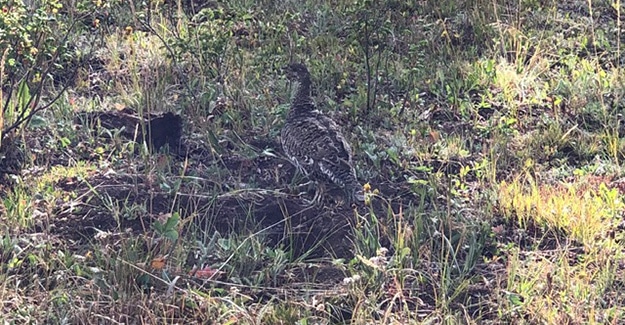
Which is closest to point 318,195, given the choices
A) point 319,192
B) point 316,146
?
point 319,192

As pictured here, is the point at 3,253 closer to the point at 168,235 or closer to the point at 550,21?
the point at 168,235

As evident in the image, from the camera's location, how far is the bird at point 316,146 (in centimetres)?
500

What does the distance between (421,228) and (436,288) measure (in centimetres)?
42

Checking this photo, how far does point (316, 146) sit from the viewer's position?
5312 millimetres

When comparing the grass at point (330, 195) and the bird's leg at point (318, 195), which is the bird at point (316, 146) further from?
the grass at point (330, 195)

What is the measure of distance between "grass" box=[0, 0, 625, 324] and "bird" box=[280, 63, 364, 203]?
0.16 meters

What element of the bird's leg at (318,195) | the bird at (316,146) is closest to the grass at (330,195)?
the bird's leg at (318,195)

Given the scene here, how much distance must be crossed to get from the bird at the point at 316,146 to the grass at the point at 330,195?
0.54 feet

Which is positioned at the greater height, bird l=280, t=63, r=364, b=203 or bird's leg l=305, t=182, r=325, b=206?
bird l=280, t=63, r=364, b=203

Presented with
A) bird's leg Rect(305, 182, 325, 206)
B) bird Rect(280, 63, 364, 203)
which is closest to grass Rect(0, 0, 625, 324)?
bird's leg Rect(305, 182, 325, 206)

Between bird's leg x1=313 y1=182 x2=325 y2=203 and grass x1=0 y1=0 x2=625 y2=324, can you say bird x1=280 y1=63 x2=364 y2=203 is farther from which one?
grass x1=0 y1=0 x2=625 y2=324

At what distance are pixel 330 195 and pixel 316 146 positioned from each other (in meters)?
0.32

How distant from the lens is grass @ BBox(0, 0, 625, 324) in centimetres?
429

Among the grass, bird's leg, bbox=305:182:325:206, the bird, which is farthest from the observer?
bird's leg, bbox=305:182:325:206
